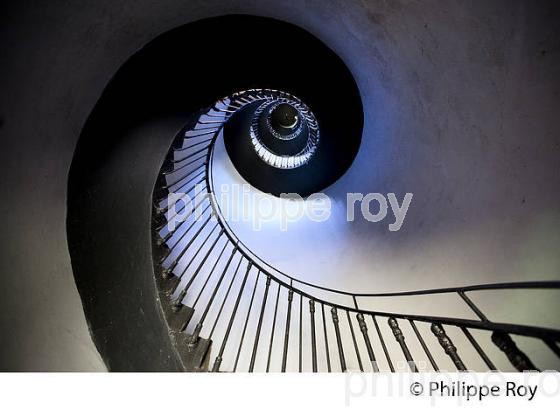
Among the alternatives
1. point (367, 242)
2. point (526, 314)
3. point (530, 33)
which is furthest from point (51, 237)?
point (526, 314)

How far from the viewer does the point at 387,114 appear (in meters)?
3.54

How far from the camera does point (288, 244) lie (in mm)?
5281

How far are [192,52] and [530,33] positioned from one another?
293cm

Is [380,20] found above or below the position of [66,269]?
above

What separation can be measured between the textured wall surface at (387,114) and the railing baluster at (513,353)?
7.77ft

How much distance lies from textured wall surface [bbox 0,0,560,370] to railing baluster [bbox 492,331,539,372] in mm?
2368

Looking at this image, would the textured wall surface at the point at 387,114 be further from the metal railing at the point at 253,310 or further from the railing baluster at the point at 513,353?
the railing baluster at the point at 513,353

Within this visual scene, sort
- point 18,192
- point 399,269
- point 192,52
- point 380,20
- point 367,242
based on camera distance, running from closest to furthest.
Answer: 1. point 18,192
2. point 380,20
3. point 192,52
4. point 399,269
5. point 367,242

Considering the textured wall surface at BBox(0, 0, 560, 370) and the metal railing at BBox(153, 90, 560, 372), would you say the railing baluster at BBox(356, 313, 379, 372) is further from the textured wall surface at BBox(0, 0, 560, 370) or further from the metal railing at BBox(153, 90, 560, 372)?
the textured wall surface at BBox(0, 0, 560, 370)

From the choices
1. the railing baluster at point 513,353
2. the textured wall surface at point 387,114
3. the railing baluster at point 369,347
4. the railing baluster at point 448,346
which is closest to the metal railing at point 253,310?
the railing baluster at point 369,347
